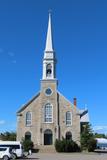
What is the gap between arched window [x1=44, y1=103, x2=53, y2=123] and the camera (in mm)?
67875

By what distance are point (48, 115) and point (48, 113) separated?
43 centimetres

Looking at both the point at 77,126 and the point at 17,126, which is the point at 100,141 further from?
the point at 17,126

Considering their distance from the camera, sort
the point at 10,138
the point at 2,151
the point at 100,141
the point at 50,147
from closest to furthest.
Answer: the point at 2,151
the point at 50,147
the point at 10,138
the point at 100,141

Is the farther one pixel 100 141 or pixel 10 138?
pixel 100 141

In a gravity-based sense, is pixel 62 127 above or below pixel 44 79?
below

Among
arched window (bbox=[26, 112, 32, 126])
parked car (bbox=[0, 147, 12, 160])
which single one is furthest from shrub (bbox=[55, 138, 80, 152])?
parked car (bbox=[0, 147, 12, 160])

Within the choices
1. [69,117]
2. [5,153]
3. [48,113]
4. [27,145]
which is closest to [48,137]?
[48,113]

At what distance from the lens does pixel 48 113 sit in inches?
2687

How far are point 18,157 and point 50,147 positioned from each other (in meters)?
19.5

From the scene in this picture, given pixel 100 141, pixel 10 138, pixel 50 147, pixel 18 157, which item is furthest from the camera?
pixel 100 141

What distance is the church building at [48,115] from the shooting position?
67312mm

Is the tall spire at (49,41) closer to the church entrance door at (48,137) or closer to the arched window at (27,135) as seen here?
the church entrance door at (48,137)

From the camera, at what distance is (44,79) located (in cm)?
6875

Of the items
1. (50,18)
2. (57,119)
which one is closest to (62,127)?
(57,119)
